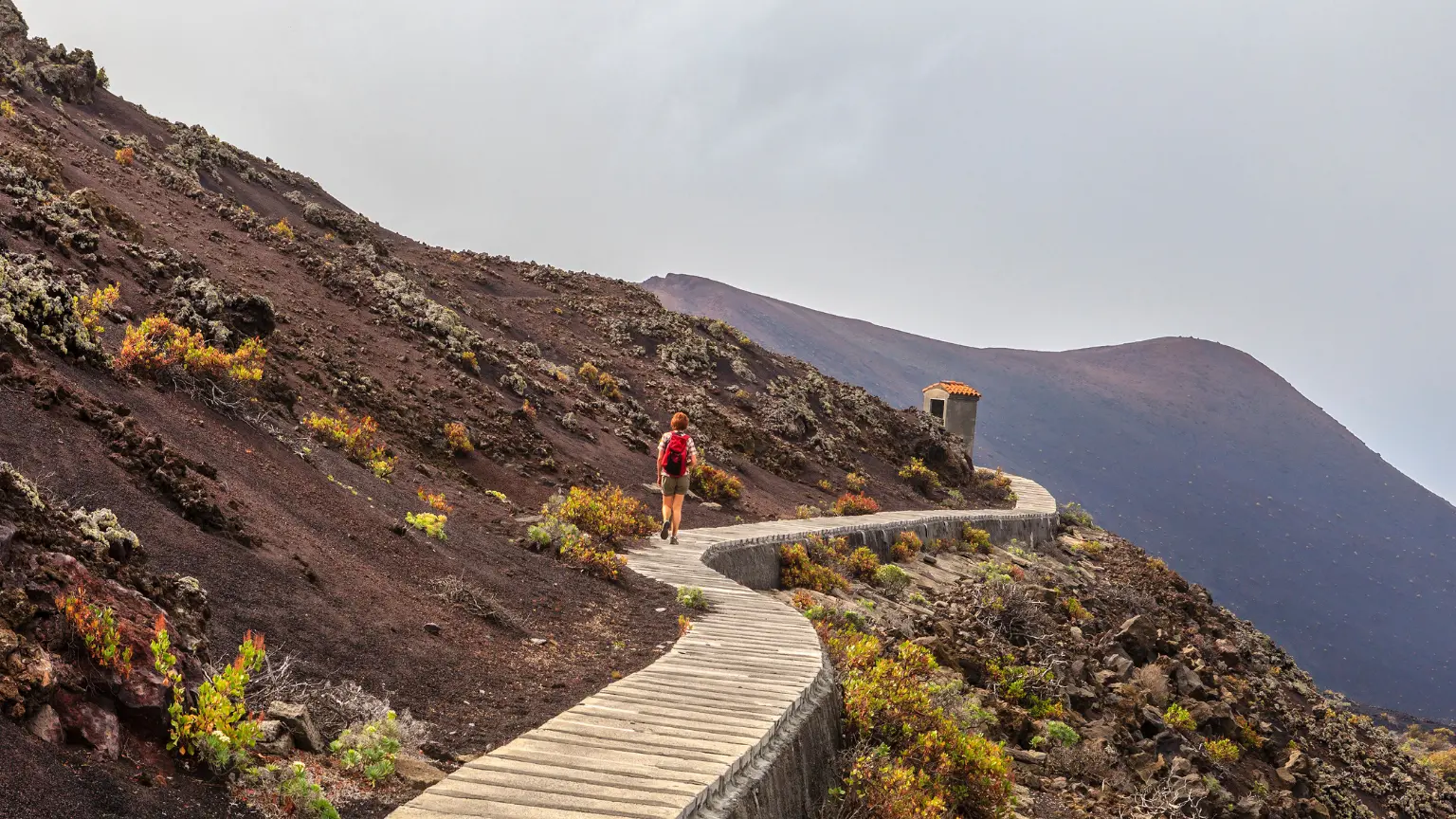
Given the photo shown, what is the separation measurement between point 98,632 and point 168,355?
666cm

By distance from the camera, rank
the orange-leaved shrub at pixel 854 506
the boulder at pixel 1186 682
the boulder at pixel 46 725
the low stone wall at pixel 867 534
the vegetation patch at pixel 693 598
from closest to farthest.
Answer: the boulder at pixel 46 725 → the vegetation patch at pixel 693 598 → the low stone wall at pixel 867 534 → the boulder at pixel 1186 682 → the orange-leaved shrub at pixel 854 506

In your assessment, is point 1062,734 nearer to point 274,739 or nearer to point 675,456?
point 675,456

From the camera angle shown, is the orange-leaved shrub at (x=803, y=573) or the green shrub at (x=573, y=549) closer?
the green shrub at (x=573, y=549)

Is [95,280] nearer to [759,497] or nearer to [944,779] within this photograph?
[944,779]

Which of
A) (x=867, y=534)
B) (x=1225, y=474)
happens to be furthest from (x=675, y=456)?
(x=1225, y=474)

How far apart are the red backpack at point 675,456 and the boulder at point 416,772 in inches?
308

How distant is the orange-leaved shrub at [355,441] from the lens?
12781mm

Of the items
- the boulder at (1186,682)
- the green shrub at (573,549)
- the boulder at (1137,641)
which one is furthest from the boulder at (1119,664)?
the green shrub at (573,549)

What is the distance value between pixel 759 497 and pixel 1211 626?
12.9 m

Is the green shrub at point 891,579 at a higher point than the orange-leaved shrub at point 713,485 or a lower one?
lower

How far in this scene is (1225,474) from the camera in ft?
251

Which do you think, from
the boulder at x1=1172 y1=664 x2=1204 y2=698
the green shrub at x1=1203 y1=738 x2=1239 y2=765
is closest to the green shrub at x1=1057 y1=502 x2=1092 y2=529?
the boulder at x1=1172 y1=664 x2=1204 y2=698

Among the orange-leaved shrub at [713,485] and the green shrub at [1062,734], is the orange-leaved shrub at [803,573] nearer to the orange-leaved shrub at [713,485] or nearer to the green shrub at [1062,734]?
the green shrub at [1062,734]

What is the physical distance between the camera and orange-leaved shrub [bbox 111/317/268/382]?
9461mm
